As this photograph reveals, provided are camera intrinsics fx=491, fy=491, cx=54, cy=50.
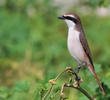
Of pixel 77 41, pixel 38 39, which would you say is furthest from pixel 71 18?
pixel 38 39

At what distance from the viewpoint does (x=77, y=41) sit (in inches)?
211

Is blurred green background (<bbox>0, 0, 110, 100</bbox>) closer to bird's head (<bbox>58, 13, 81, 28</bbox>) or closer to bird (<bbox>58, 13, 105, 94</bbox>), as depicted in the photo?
bird (<bbox>58, 13, 105, 94</bbox>)

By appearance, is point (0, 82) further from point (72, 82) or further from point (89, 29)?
point (72, 82)

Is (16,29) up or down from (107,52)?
up

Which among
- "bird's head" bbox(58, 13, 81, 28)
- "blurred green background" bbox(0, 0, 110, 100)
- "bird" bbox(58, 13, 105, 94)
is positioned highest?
"blurred green background" bbox(0, 0, 110, 100)

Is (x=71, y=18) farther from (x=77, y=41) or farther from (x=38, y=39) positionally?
(x=38, y=39)

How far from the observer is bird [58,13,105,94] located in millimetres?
5297

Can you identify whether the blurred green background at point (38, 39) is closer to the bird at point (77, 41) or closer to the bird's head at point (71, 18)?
the bird at point (77, 41)

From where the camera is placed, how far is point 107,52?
9.59m

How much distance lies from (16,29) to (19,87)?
17.8ft

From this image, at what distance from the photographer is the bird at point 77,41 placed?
5297mm

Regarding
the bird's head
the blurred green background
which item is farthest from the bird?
the blurred green background

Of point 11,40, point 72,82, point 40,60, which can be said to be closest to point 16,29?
point 11,40

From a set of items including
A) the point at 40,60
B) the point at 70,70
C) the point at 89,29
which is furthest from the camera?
the point at 89,29
